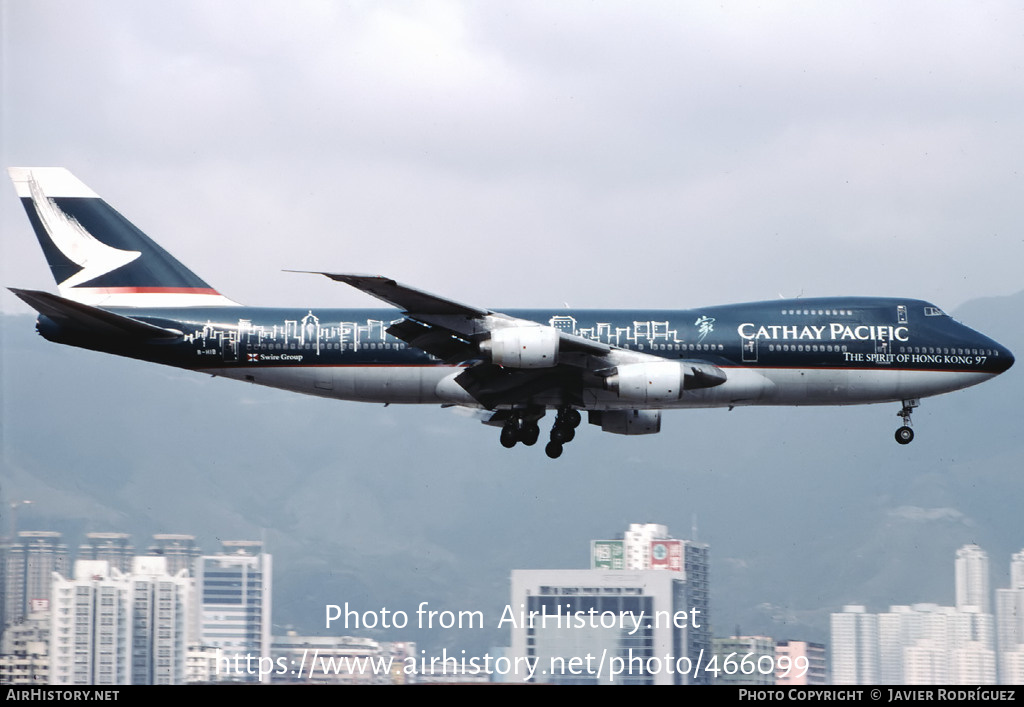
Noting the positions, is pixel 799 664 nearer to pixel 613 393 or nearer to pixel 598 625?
pixel 598 625

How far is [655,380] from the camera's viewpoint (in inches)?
1761

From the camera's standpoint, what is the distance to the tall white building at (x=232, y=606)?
15044cm

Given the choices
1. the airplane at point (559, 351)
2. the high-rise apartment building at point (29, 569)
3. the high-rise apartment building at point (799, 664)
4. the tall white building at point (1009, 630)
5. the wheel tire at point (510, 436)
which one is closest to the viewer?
the airplane at point (559, 351)

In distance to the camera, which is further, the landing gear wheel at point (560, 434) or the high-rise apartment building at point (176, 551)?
the high-rise apartment building at point (176, 551)

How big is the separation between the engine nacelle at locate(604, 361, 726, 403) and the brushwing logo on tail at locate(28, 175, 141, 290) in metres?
19.6

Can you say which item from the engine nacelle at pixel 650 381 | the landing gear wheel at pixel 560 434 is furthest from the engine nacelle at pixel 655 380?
the landing gear wheel at pixel 560 434

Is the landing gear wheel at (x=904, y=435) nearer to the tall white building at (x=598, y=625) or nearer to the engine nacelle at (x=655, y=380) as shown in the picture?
the engine nacelle at (x=655, y=380)

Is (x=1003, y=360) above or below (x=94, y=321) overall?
below

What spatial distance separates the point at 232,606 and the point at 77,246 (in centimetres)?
11784

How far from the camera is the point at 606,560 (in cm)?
17150

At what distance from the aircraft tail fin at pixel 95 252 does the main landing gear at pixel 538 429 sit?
38.3ft

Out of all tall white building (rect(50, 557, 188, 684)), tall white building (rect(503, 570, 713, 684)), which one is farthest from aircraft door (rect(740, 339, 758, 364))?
tall white building (rect(50, 557, 188, 684))

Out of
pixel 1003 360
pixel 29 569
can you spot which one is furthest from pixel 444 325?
pixel 29 569
